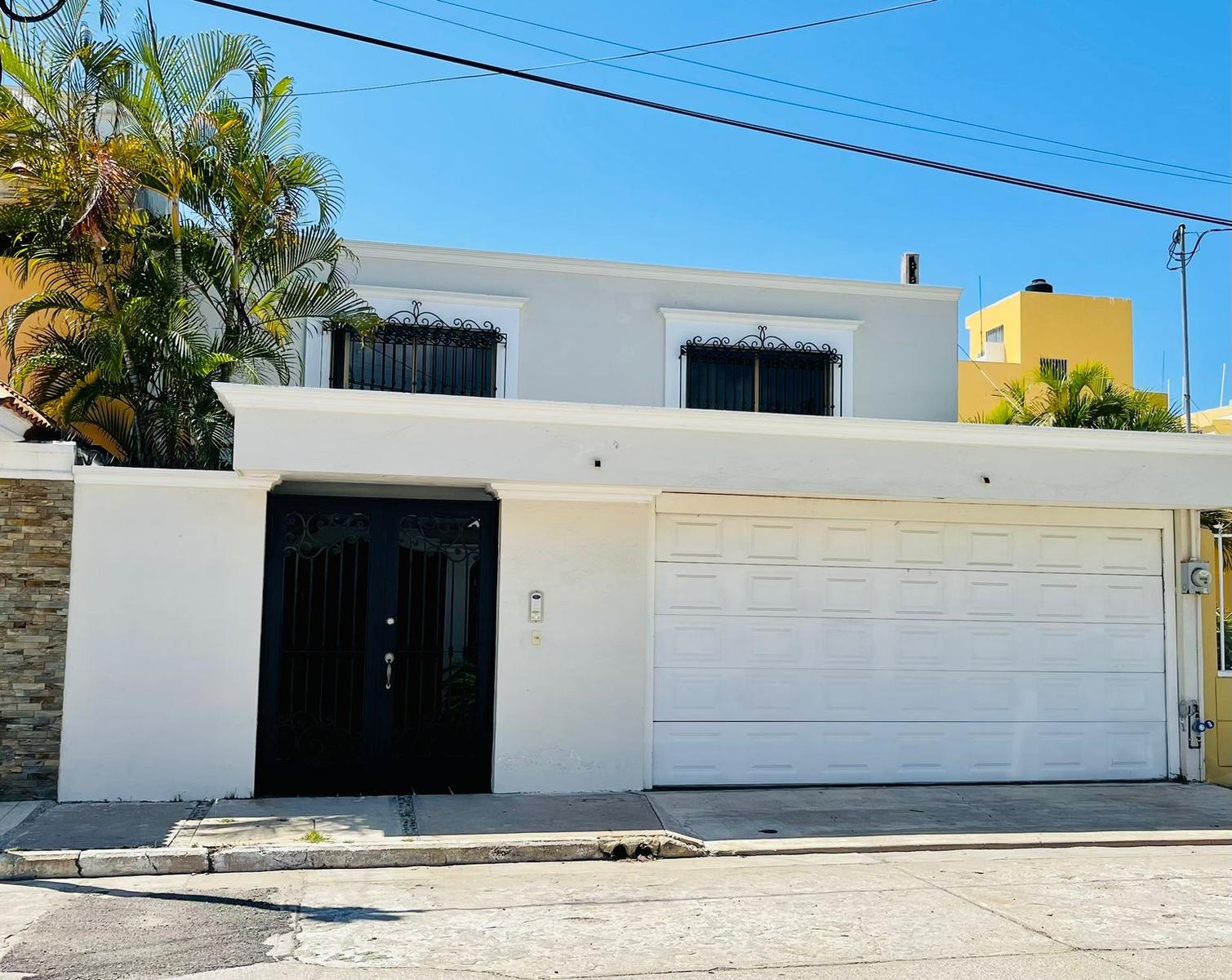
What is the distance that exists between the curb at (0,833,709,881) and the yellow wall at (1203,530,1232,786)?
6.28 metres

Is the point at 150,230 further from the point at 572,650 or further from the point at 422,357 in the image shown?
the point at 572,650

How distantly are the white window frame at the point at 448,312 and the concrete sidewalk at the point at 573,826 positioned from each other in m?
5.84

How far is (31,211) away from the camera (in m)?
10.9

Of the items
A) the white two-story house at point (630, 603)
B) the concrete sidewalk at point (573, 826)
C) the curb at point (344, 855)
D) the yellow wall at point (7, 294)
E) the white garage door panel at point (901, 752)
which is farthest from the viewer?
the yellow wall at point (7, 294)

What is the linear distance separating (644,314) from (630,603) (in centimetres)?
535

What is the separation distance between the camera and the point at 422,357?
14.2 meters

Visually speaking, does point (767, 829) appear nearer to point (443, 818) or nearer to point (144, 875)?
point (443, 818)

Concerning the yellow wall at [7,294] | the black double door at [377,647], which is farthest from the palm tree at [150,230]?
the black double door at [377,647]

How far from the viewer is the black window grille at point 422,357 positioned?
46.2 feet

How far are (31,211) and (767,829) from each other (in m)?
8.71

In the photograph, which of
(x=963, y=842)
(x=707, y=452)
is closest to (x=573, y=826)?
(x=963, y=842)

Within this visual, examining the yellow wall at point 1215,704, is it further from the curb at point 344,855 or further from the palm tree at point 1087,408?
the curb at point 344,855

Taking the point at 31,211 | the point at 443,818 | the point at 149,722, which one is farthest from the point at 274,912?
the point at 31,211

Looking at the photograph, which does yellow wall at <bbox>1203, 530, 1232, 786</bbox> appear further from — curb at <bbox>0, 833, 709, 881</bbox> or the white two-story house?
curb at <bbox>0, 833, 709, 881</bbox>
